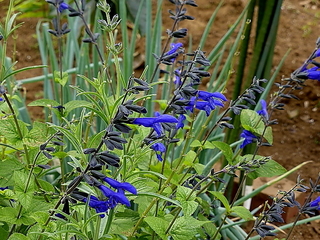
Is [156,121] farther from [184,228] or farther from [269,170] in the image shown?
[269,170]

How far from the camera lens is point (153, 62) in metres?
2.28

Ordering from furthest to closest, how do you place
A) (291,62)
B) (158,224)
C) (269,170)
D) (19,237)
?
1. (291,62)
2. (269,170)
3. (158,224)
4. (19,237)

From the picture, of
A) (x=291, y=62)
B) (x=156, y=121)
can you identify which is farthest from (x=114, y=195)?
(x=291, y=62)

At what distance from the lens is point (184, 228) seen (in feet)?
4.42

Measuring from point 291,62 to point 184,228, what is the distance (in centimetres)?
289

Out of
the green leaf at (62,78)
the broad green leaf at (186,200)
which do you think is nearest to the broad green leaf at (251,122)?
the broad green leaf at (186,200)

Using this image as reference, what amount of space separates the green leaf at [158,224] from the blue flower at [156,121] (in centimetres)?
26

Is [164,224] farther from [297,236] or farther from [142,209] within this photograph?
[297,236]

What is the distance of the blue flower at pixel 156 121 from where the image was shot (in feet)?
3.61

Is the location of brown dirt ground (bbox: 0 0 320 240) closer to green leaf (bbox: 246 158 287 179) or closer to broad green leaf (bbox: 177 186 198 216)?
green leaf (bbox: 246 158 287 179)

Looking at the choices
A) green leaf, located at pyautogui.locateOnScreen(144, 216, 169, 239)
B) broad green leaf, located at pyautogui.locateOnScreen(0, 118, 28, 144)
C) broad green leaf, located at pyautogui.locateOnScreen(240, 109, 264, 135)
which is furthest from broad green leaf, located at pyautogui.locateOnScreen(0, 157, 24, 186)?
broad green leaf, located at pyautogui.locateOnScreen(240, 109, 264, 135)

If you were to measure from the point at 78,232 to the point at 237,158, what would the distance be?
667 millimetres

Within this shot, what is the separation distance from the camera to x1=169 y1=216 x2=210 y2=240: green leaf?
1323 millimetres

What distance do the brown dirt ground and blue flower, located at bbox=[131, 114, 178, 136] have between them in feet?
4.89
